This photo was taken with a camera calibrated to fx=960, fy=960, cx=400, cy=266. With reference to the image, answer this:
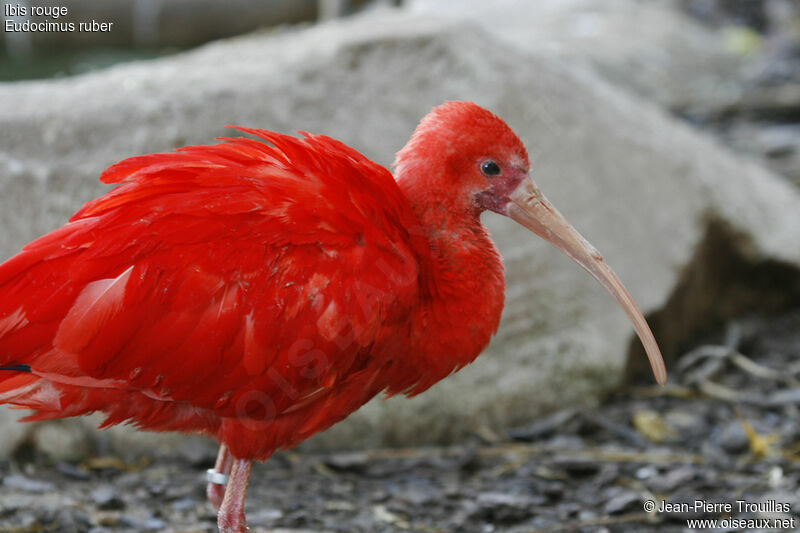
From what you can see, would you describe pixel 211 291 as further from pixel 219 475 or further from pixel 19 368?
pixel 219 475

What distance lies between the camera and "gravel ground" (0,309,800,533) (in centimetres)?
350

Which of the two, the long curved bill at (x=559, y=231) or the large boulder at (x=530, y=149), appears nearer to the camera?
the long curved bill at (x=559, y=231)

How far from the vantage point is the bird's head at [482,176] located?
9.60 feet

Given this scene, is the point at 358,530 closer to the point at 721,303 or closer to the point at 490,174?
the point at 490,174

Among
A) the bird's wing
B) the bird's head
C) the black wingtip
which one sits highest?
the bird's head

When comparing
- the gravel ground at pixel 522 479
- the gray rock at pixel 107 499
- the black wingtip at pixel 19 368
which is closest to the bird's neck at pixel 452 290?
the gravel ground at pixel 522 479

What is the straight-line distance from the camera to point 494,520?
11.9 ft

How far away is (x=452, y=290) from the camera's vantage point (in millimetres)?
2924

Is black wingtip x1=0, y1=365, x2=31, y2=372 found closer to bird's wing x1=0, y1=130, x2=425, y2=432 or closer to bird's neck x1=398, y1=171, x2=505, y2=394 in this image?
bird's wing x1=0, y1=130, x2=425, y2=432

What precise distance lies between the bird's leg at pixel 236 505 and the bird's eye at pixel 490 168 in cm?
116

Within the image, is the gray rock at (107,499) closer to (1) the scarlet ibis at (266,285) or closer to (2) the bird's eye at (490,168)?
(1) the scarlet ibis at (266,285)

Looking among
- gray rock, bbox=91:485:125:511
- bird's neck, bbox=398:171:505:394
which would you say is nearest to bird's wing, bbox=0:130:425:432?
bird's neck, bbox=398:171:505:394

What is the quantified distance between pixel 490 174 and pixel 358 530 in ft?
4.66

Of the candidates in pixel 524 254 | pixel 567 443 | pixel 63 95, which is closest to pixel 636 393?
pixel 567 443
